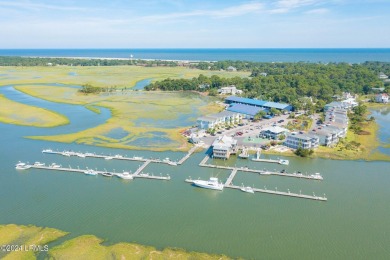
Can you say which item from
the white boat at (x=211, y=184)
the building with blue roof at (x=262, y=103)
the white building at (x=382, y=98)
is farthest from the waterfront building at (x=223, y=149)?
the white building at (x=382, y=98)

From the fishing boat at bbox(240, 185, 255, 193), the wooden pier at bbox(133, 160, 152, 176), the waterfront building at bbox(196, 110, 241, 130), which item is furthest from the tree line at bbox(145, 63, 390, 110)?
the wooden pier at bbox(133, 160, 152, 176)

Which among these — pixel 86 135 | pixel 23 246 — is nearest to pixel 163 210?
pixel 23 246

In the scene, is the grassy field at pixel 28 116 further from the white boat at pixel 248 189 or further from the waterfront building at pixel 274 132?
the white boat at pixel 248 189

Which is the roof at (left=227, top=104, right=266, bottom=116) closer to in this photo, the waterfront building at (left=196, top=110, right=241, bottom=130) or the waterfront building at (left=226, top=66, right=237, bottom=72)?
the waterfront building at (left=196, top=110, right=241, bottom=130)

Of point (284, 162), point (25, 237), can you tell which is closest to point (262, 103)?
point (284, 162)

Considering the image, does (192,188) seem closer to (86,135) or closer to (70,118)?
(86,135)
